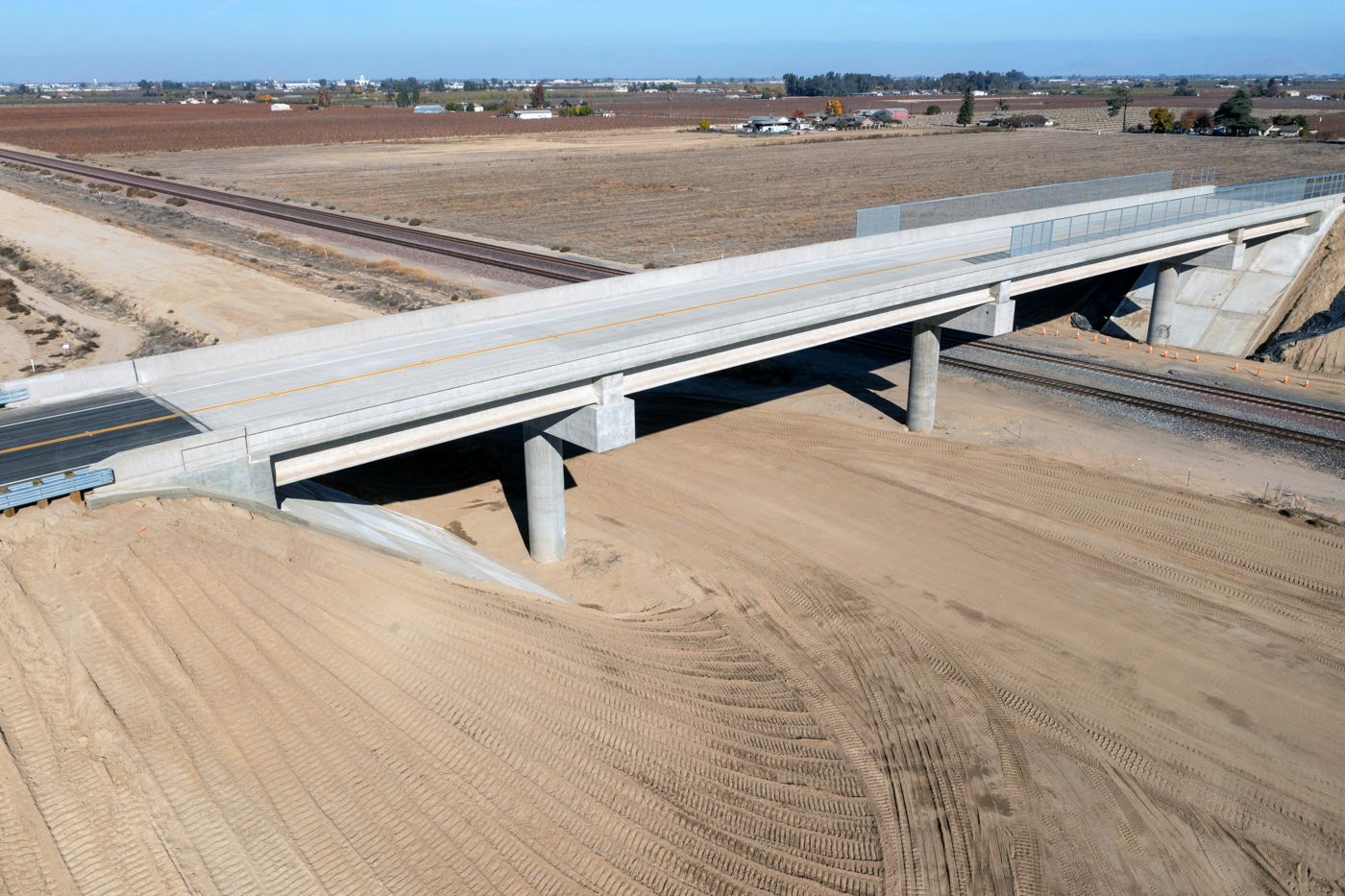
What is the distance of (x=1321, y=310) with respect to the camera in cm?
3559

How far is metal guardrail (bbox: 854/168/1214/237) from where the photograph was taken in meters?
33.5

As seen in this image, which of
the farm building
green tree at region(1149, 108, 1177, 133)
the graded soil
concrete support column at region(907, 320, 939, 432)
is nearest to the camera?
concrete support column at region(907, 320, 939, 432)

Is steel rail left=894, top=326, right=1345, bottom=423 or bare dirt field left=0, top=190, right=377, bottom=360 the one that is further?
bare dirt field left=0, top=190, right=377, bottom=360

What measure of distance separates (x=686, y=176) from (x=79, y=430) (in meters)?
76.6

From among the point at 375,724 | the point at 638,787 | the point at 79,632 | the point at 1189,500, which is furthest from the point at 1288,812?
the point at 79,632

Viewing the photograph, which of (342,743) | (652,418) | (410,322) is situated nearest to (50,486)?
(342,743)

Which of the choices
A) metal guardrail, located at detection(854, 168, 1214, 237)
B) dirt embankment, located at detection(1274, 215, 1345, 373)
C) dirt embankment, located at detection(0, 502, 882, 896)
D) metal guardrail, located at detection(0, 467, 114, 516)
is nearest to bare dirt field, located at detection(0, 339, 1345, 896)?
dirt embankment, located at detection(0, 502, 882, 896)

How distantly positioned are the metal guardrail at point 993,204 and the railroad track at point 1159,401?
14.9 ft

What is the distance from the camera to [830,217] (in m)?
61.7

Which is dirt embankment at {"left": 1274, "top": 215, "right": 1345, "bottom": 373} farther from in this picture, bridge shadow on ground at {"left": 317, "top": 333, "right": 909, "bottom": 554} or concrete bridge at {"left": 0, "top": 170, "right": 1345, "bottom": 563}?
bridge shadow on ground at {"left": 317, "top": 333, "right": 909, "bottom": 554}

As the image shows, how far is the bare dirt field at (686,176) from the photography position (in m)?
58.3

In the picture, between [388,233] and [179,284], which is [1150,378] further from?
[388,233]

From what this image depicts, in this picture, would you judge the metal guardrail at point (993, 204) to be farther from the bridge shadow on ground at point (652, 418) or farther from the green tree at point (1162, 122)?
the green tree at point (1162, 122)

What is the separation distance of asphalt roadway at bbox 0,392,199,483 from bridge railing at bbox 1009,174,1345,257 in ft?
73.1
